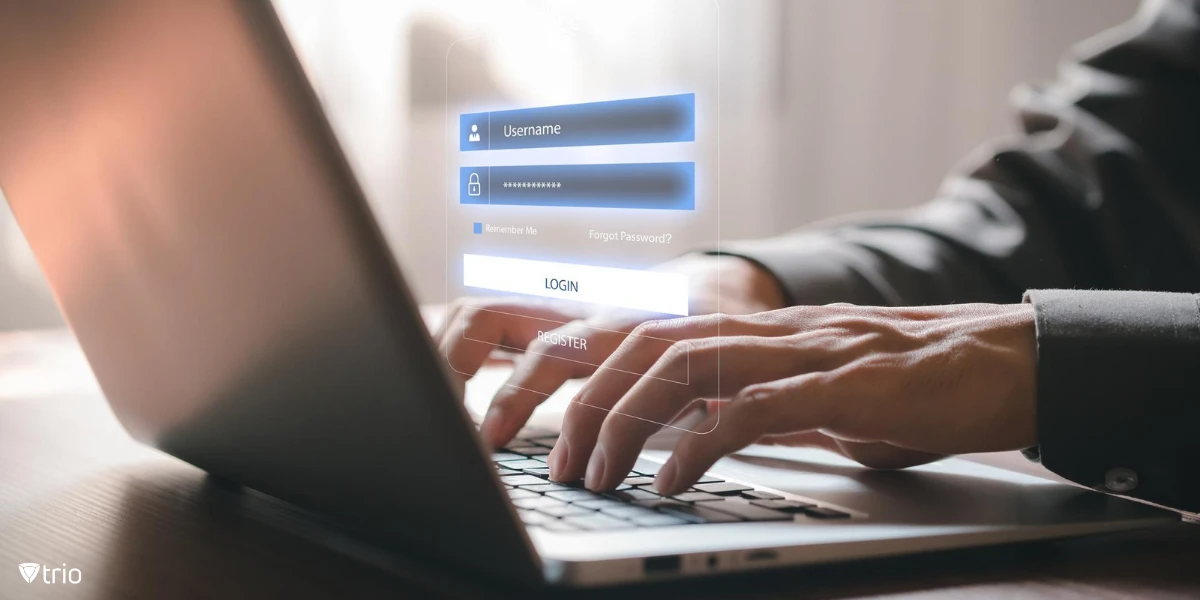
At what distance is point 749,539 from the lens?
43cm

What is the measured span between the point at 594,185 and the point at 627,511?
0.65ft

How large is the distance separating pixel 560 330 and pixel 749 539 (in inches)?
10.3

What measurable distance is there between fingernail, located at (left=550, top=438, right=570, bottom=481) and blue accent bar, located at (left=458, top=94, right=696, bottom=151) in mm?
168

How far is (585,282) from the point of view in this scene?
619mm

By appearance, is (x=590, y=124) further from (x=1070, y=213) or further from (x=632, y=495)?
(x=1070, y=213)

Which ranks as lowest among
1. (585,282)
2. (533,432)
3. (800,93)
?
(533,432)

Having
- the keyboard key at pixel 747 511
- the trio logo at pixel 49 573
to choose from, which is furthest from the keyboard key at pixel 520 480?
the trio logo at pixel 49 573

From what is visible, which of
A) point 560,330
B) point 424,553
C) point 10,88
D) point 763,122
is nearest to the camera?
point 424,553

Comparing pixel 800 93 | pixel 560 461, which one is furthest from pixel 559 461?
pixel 800 93

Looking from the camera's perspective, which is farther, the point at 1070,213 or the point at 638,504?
the point at 1070,213

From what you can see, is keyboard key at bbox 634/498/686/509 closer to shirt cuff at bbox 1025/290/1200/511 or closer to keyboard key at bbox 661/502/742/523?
keyboard key at bbox 661/502/742/523

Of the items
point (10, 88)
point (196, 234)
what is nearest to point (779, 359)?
point (196, 234)

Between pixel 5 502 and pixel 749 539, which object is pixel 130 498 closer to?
pixel 5 502

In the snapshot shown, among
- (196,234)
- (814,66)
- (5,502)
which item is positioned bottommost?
(5,502)
